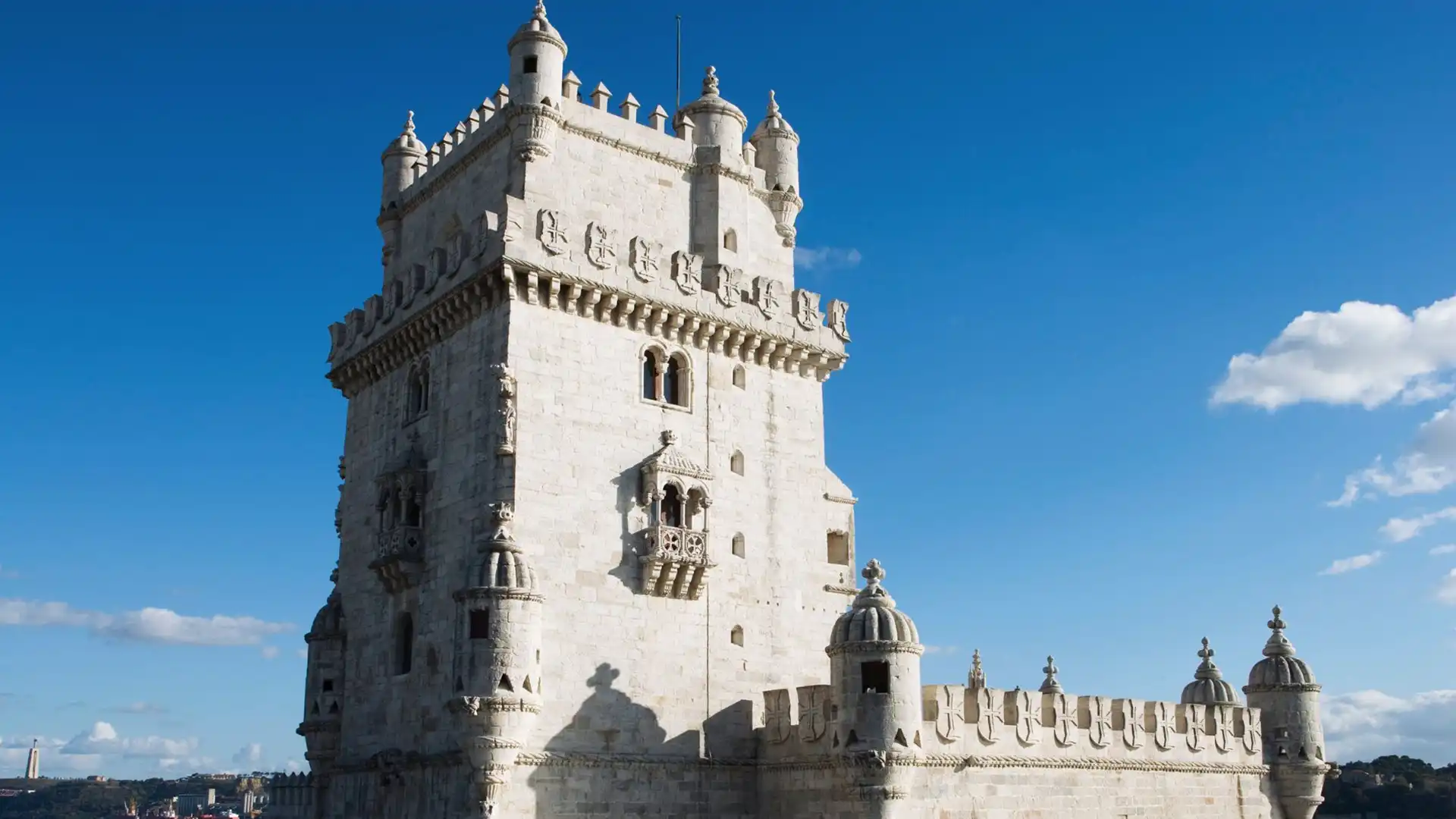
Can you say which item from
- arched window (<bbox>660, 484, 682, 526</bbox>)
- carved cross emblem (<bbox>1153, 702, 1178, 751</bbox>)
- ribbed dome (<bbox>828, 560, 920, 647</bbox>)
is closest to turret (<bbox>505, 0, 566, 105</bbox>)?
arched window (<bbox>660, 484, 682, 526</bbox>)

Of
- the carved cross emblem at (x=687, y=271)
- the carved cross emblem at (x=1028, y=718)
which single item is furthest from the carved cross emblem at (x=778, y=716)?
the carved cross emblem at (x=687, y=271)

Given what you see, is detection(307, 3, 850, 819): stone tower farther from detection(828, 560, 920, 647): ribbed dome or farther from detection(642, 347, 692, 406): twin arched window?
detection(828, 560, 920, 647): ribbed dome

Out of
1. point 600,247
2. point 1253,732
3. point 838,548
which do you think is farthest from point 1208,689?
point 600,247

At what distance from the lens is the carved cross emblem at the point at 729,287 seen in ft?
109

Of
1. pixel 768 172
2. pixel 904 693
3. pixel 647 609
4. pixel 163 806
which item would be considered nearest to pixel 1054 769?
pixel 904 693

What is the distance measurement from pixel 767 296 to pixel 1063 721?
42.7ft

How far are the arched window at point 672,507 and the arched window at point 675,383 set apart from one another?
2445mm

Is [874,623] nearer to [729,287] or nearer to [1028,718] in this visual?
[1028,718]

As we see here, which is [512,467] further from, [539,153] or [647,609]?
[539,153]

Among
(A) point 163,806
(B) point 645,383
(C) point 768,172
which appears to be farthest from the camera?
(A) point 163,806

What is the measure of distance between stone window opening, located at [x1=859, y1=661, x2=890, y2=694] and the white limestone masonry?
0.05 metres

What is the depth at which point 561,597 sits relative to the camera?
2864 cm

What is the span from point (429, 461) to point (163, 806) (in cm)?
15377

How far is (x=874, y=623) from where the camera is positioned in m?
28.2
